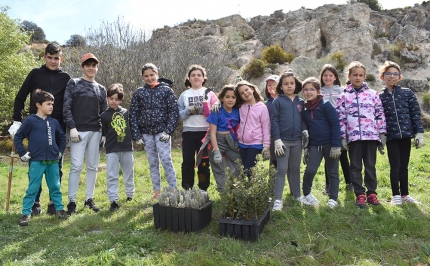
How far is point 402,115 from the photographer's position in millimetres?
4305

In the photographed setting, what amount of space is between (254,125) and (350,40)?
24.5 metres

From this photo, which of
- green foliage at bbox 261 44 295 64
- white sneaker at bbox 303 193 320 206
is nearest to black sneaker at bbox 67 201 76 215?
white sneaker at bbox 303 193 320 206

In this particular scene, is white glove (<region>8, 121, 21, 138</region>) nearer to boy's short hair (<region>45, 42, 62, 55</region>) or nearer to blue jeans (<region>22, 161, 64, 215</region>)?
blue jeans (<region>22, 161, 64, 215</region>)

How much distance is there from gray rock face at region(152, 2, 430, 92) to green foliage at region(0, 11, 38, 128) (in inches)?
272

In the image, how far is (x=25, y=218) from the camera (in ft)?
13.5

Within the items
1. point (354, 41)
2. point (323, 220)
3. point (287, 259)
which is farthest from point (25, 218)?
point (354, 41)

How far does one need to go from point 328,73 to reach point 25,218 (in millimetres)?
4733

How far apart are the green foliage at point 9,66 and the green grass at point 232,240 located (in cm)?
1252

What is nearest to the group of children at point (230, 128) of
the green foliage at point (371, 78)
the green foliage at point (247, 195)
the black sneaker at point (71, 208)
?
the black sneaker at point (71, 208)

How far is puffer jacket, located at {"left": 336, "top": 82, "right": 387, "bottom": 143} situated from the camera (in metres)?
4.25

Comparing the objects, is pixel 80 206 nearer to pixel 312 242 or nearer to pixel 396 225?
pixel 312 242

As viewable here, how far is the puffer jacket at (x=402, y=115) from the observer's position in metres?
4.28

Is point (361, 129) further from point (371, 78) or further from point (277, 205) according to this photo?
point (371, 78)

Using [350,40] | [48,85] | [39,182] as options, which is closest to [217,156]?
[39,182]
